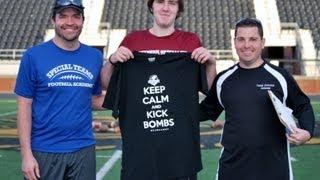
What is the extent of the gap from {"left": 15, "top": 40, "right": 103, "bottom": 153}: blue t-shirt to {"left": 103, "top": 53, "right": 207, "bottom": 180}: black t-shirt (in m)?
0.21

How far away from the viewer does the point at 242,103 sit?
3.29 meters

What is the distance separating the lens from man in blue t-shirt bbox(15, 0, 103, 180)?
314cm

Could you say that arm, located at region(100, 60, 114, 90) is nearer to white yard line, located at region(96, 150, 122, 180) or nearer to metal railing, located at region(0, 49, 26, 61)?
white yard line, located at region(96, 150, 122, 180)

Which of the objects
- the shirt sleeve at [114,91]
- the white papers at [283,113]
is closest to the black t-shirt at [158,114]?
the shirt sleeve at [114,91]

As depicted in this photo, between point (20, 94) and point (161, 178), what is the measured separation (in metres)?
0.97

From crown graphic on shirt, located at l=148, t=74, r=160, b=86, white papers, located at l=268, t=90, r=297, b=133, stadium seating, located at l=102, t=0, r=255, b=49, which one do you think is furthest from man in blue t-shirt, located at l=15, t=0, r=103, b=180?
stadium seating, located at l=102, t=0, r=255, b=49

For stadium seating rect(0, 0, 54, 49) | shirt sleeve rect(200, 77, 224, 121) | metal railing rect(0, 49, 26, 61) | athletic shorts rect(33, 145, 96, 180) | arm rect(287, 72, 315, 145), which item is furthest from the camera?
stadium seating rect(0, 0, 54, 49)

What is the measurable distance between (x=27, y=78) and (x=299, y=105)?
5.46ft

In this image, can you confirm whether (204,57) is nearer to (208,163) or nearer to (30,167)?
(30,167)

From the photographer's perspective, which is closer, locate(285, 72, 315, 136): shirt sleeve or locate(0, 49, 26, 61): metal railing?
locate(285, 72, 315, 136): shirt sleeve

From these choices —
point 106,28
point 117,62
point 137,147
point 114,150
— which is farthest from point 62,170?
Result: point 106,28

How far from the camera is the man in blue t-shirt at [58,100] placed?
3.14m

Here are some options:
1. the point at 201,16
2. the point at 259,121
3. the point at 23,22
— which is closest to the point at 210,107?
the point at 259,121

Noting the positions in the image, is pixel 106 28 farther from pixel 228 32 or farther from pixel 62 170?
pixel 62 170
